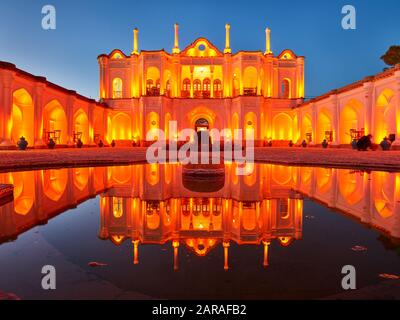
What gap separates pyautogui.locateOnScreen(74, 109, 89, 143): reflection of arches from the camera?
33625mm

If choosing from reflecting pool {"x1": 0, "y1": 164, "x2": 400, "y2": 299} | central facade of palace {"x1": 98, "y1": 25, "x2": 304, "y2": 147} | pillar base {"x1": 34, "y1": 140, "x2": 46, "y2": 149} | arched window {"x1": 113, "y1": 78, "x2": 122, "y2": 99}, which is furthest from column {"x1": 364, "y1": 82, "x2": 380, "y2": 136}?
arched window {"x1": 113, "y1": 78, "x2": 122, "y2": 99}

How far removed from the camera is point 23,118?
23203mm

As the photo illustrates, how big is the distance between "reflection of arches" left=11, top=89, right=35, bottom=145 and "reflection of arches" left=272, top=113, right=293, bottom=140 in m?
29.3

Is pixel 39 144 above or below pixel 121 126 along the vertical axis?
below

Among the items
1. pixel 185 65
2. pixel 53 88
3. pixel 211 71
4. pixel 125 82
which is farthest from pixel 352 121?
pixel 125 82

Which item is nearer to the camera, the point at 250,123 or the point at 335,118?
the point at 335,118

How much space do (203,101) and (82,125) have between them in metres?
15.5

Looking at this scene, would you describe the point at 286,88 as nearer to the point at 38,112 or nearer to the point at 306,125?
the point at 306,125

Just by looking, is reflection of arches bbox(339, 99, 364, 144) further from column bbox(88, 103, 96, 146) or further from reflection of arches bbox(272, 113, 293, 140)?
column bbox(88, 103, 96, 146)

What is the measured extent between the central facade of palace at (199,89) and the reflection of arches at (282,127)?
0.44 feet

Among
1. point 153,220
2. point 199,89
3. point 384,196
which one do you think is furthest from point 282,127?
point 153,220

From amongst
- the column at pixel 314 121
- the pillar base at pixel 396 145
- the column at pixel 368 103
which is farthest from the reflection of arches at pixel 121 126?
the pillar base at pixel 396 145
